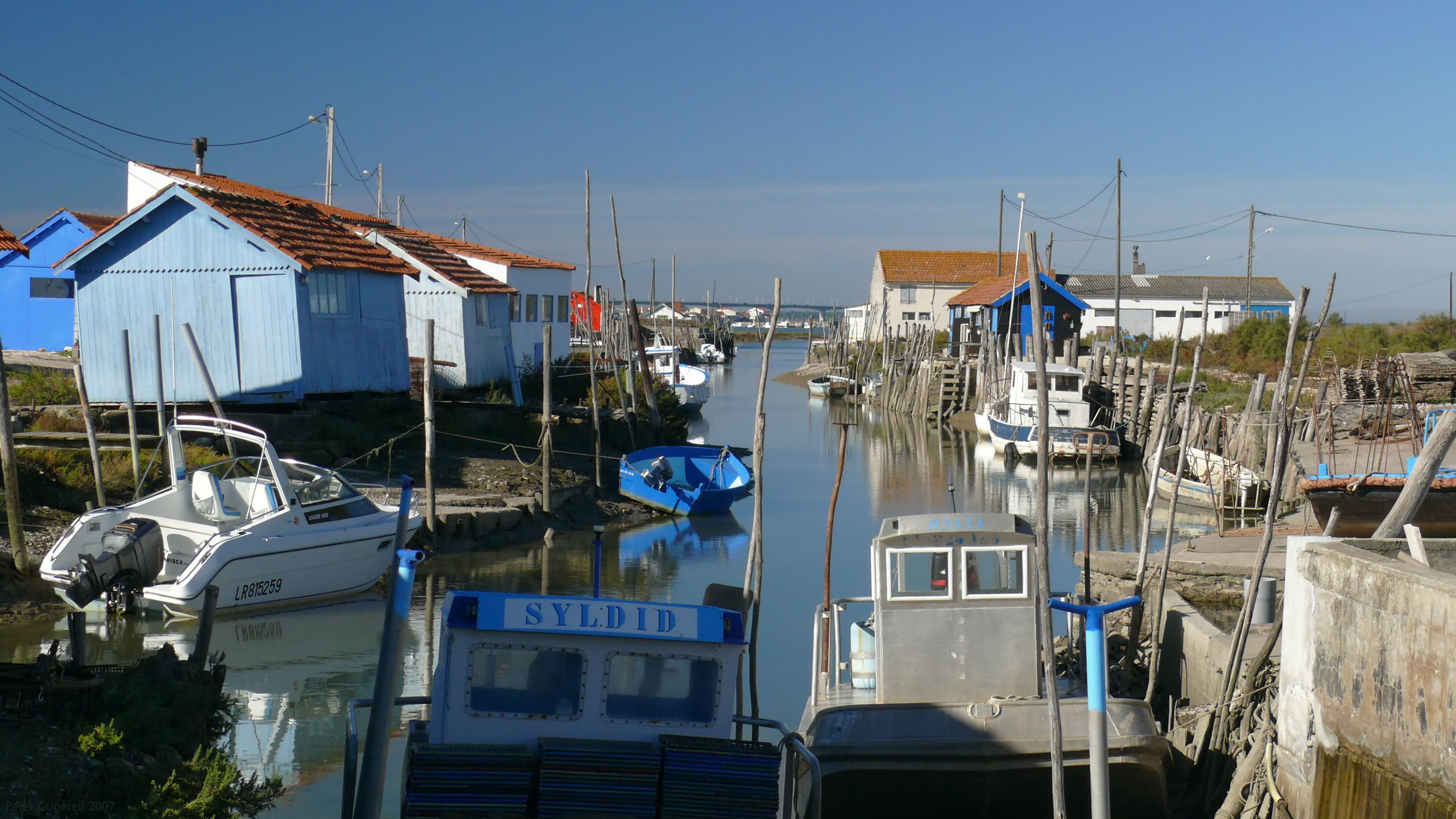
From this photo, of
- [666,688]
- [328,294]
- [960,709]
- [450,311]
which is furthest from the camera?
[450,311]

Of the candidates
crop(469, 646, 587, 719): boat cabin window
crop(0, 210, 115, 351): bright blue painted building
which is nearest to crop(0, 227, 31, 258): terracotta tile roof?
crop(0, 210, 115, 351): bright blue painted building

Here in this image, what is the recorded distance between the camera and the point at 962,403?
45.9m

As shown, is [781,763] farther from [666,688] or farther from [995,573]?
[995,573]

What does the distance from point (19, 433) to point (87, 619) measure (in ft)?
17.7

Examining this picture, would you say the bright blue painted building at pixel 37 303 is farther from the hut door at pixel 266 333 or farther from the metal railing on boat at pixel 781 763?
the metal railing on boat at pixel 781 763

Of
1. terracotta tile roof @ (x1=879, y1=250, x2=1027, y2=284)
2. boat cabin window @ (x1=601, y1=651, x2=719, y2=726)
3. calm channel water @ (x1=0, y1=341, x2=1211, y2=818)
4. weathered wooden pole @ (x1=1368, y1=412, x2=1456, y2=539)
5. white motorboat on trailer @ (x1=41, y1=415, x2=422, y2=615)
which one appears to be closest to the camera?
boat cabin window @ (x1=601, y1=651, x2=719, y2=726)

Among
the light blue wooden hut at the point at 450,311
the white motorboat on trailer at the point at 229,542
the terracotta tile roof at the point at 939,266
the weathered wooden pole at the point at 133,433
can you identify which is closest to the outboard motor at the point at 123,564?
the white motorboat on trailer at the point at 229,542

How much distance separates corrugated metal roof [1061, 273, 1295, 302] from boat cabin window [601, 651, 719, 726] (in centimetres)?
6313

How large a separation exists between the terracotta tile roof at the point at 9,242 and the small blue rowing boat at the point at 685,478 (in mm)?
11159

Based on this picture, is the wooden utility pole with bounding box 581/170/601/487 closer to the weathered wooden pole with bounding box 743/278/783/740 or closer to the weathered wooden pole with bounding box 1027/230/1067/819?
the weathered wooden pole with bounding box 743/278/783/740

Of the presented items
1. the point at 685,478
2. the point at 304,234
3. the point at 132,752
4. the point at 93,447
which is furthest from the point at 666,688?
the point at 304,234

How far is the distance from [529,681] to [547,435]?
13535mm

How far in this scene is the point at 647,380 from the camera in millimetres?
27438

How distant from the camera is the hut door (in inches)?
806
